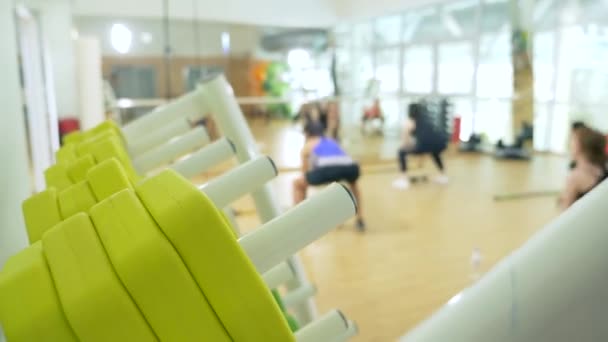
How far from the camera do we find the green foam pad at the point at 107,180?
0.72 m

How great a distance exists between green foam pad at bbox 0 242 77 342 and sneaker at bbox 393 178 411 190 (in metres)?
6.74

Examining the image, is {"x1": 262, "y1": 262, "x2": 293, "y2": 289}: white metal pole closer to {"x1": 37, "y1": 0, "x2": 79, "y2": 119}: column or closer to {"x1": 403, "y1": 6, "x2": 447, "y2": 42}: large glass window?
{"x1": 37, "y1": 0, "x2": 79, "y2": 119}: column

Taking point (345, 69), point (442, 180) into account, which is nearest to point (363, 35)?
point (345, 69)

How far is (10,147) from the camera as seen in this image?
4.18 feet

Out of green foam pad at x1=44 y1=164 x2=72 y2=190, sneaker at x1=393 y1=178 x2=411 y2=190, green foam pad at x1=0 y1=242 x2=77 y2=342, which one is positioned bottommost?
sneaker at x1=393 y1=178 x2=411 y2=190

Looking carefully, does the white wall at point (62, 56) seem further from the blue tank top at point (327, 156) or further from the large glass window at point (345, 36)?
the large glass window at point (345, 36)

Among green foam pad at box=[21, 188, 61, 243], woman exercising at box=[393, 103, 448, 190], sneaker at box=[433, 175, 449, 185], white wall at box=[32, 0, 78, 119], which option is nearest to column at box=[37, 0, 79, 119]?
white wall at box=[32, 0, 78, 119]

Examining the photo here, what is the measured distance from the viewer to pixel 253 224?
5316mm

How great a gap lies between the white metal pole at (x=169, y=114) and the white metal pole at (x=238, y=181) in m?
0.78

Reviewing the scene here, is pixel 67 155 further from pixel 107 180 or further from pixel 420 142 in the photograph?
pixel 420 142

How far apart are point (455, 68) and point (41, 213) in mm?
10040

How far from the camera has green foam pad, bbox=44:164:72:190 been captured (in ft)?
3.18

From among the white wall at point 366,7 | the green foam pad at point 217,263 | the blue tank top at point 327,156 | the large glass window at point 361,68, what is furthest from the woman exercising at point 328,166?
the large glass window at point 361,68

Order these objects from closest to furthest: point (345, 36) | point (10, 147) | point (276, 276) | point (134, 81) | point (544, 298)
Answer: point (544, 298)
point (276, 276)
point (10, 147)
point (134, 81)
point (345, 36)
